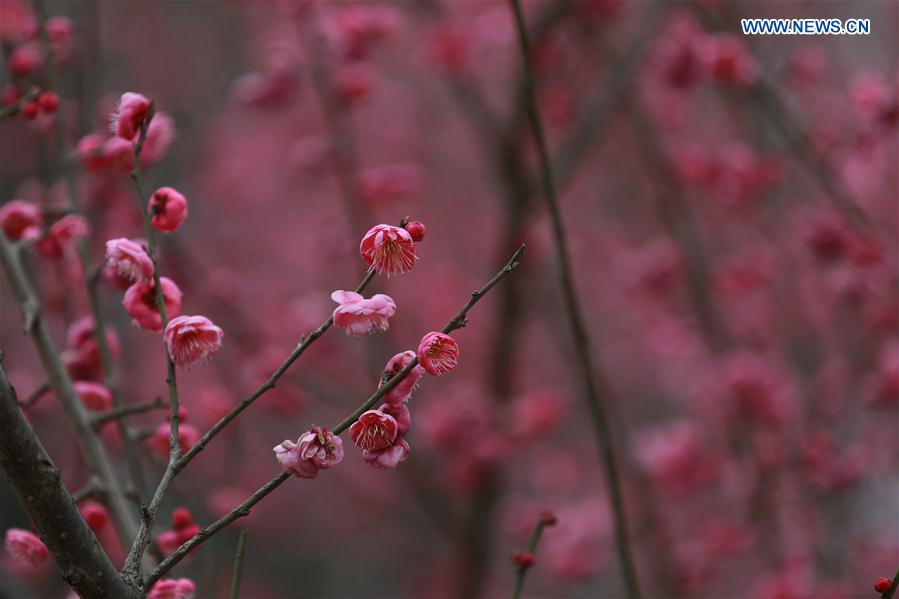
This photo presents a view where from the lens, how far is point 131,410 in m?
1.27

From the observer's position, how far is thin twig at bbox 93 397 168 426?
124 centimetres

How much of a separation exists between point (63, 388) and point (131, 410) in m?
0.16

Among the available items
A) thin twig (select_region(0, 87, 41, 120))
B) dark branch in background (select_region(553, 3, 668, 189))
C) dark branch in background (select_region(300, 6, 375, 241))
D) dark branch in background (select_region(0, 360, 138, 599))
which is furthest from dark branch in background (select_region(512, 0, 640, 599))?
dark branch in background (select_region(553, 3, 668, 189))

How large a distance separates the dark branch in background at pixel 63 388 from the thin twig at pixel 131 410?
0.04 metres

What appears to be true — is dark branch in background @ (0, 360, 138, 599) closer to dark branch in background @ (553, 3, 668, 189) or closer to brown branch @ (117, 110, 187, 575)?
brown branch @ (117, 110, 187, 575)

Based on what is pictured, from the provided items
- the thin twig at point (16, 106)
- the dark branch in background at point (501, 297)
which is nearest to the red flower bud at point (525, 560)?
the thin twig at point (16, 106)

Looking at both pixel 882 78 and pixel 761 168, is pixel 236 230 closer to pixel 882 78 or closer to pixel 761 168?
pixel 761 168

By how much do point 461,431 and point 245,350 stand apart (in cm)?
84

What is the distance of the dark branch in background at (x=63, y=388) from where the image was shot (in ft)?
4.34

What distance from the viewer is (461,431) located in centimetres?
323

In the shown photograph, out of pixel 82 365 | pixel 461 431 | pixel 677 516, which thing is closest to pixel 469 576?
pixel 461 431

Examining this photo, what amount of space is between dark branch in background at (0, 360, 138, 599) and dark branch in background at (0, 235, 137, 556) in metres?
0.44

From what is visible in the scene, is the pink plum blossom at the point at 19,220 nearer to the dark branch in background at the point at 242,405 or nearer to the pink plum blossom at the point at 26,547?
the pink plum blossom at the point at 26,547

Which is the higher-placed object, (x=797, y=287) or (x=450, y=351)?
(x=797, y=287)
